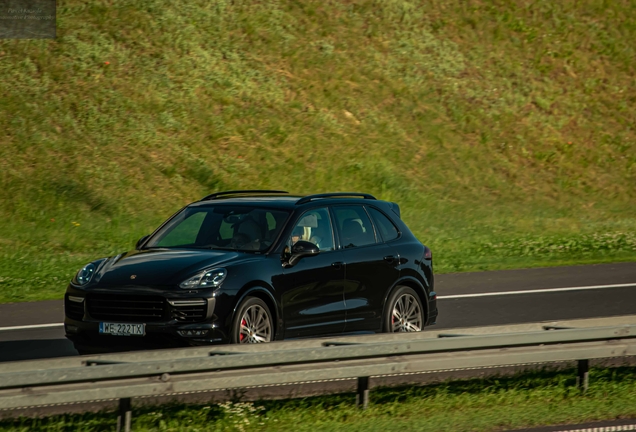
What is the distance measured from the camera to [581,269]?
18.4 metres

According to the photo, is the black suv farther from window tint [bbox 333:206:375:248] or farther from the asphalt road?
the asphalt road

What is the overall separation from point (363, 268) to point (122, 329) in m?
2.71

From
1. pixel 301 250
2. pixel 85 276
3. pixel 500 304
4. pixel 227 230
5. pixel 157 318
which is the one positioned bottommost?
pixel 500 304

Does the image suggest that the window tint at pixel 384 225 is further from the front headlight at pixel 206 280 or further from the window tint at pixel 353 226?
the front headlight at pixel 206 280

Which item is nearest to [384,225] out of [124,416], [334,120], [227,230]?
[227,230]

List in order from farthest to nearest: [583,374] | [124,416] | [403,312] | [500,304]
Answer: [500,304], [403,312], [583,374], [124,416]

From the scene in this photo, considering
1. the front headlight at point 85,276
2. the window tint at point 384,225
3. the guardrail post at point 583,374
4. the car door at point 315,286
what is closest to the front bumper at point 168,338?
the front headlight at point 85,276

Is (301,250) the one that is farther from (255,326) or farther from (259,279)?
(255,326)

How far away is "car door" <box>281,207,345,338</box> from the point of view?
964 cm

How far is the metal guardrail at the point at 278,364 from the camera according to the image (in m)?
6.62

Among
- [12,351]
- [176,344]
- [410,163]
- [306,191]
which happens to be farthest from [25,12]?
[176,344]

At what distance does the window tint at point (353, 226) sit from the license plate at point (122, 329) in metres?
2.52

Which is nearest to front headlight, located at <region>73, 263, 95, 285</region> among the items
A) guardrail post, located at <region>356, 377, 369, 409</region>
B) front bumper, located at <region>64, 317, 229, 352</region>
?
front bumper, located at <region>64, 317, 229, 352</region>

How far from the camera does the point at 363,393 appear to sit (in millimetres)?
7852
